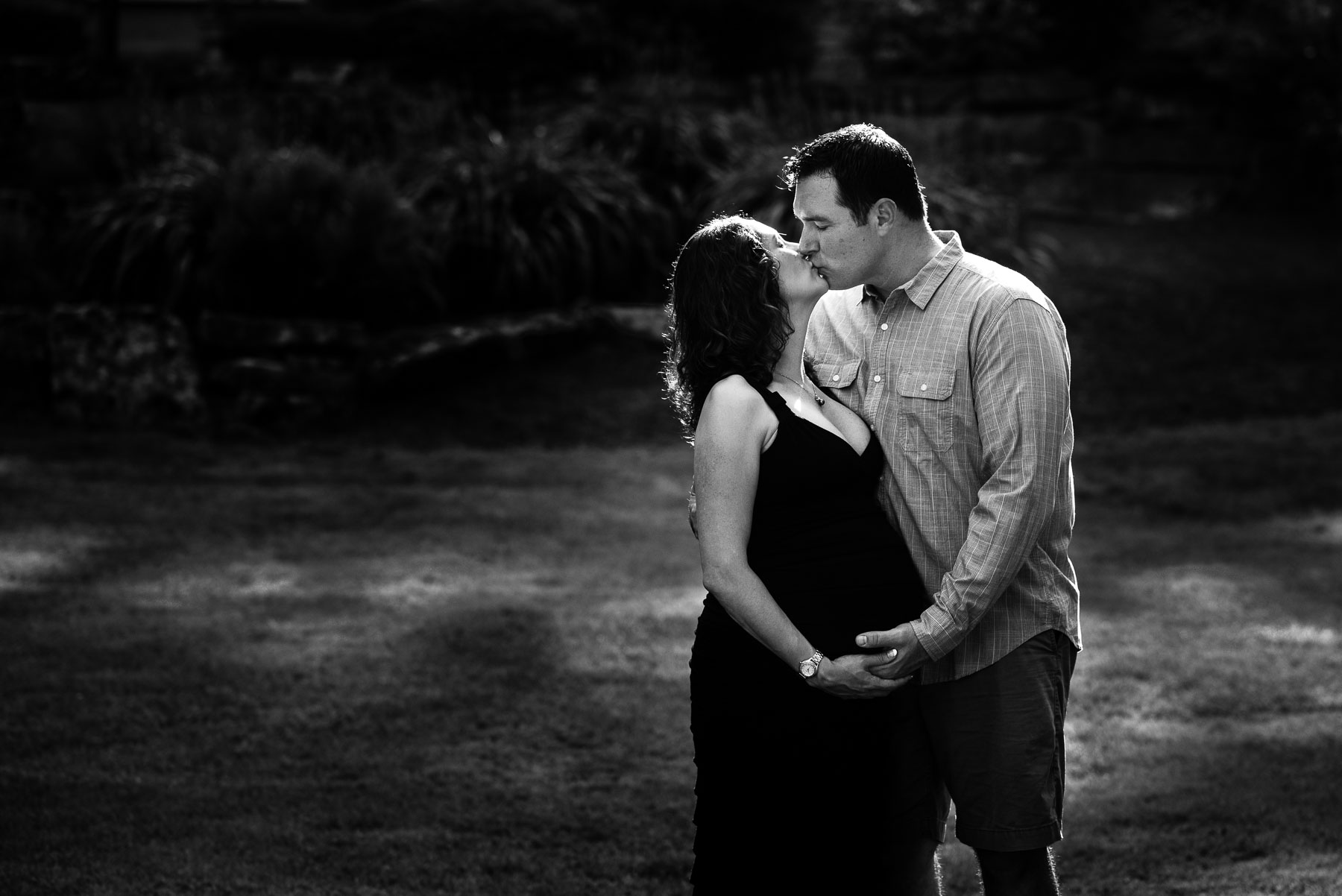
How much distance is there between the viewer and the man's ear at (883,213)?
289cm

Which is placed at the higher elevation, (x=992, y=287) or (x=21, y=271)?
(x=992, y=287)

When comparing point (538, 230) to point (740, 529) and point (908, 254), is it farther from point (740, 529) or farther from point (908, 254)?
point (740, 529)

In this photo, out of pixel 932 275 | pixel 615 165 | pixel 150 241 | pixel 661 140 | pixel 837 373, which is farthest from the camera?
pixel 661 140

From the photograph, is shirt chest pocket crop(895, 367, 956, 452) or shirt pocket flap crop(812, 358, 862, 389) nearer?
shirt chest pocket crop(895, 367, 956, 452)

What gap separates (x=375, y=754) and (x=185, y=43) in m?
16.9

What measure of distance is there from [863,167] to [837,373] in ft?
1.50

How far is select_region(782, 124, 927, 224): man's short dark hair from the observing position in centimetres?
285

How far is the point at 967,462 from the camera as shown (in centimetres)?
288

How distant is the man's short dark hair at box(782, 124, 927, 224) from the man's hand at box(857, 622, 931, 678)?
0.81 m

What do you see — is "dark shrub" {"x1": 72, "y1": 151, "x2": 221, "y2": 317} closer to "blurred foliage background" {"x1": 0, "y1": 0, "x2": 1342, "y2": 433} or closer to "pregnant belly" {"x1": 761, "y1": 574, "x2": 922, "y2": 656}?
"blurred foliage background" {"x1": 0, "y1": 0, "x2": 1342, "y2": 433}

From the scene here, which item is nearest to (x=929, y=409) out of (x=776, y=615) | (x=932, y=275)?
(x=932, y=275)

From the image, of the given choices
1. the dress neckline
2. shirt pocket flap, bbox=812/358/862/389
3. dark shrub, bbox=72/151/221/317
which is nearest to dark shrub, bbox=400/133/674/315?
dark shrub, bbox=72/151/221/317

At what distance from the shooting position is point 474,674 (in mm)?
5219

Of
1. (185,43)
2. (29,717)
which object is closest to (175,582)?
(29,717)
